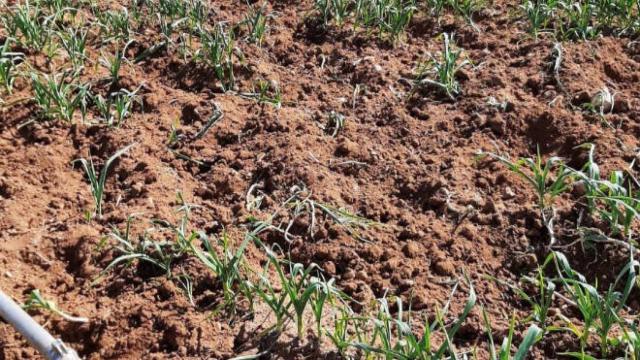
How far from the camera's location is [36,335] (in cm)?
176

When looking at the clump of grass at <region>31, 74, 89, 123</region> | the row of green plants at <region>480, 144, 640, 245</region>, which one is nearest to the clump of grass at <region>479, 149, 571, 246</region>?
the row of green plants at <region>480, 144, 640, 245</region>

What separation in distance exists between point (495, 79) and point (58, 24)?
2.15 m

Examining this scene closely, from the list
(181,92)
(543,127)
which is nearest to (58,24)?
(181,92)

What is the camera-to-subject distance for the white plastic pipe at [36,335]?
67.1 inches

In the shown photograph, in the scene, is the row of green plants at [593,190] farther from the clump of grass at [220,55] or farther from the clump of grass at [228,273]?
the clump of grass at [220,55]

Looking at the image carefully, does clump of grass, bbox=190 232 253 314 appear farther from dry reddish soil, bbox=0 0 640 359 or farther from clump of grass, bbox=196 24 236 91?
clump of grass, bbox=196 24 236 91

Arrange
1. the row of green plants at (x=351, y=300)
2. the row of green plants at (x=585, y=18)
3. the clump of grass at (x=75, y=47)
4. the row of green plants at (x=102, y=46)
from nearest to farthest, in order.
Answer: the row of green plants at (x=351, y=300) → the row of green plants at (x=102, y=46) → the clump of grass at (x=75, y=47) → the row of green plants at (x=585, y=18)

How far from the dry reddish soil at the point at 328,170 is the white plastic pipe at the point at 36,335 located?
0.33 metres

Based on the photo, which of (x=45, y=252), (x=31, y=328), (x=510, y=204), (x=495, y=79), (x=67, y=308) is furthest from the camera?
(x=495, y=79)

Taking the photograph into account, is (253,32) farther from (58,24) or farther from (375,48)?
(58,24)

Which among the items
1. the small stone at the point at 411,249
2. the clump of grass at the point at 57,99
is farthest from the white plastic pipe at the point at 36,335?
the clump of grass at the point at 57,99

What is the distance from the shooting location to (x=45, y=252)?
2424 millimetres

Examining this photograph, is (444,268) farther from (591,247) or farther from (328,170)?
(328,170)

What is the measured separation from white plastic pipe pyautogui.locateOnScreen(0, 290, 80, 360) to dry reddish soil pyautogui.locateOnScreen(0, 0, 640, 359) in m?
0.33
